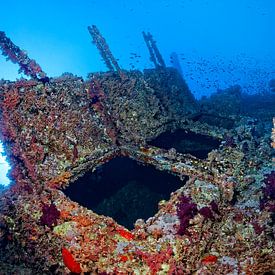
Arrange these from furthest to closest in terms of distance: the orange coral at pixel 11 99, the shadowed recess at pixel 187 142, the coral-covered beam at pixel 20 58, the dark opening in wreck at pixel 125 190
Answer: the shadowed recess at pixel 187 142 → the dark opening in wreck at pixel 125 190 → the coral-covered beam at pixel 20 58 → the orange coral at pixel 11 99

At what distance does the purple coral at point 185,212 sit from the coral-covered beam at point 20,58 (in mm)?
4622

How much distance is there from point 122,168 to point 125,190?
758mm

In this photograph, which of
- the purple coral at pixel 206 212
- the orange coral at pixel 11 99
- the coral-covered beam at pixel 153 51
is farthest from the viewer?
the coral-covered beam at pixel 153 51

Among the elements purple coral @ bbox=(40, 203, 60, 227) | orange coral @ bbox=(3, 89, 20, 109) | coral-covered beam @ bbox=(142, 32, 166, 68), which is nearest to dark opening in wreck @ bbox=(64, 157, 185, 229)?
purple coral @ bbox=(40, 203, 60, 227)

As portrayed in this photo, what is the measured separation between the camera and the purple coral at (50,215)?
5.93 metres

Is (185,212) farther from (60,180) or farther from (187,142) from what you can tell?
(187,142)

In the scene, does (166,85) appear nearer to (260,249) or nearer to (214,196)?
(214,196)

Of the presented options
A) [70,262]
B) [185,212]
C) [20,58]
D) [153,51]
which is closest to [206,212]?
[185,212]

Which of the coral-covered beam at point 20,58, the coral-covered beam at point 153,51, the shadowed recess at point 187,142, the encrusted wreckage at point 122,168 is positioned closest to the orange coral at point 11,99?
the encrusted wreckage at point 122,168

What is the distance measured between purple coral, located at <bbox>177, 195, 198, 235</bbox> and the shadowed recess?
446cm

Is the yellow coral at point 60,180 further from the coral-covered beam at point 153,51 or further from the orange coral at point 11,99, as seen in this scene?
the coral-covered beam at point 153,51

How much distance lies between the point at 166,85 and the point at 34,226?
778 cm

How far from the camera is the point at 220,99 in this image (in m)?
14.6

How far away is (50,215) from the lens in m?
5.97
